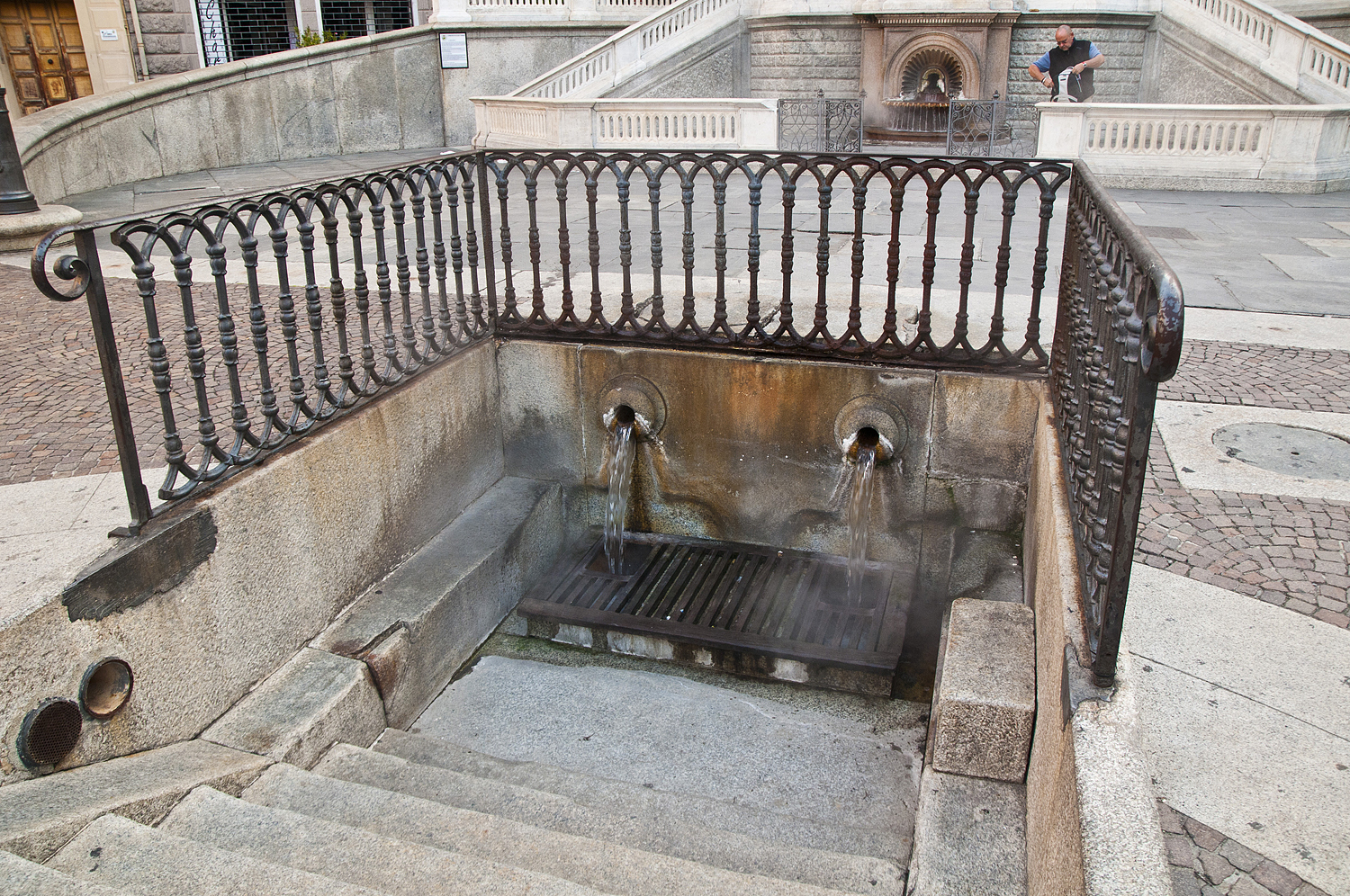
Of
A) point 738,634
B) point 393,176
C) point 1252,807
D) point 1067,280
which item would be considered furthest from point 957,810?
point 393,176

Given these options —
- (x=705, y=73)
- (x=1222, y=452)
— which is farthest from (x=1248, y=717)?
(x=705, y=73)

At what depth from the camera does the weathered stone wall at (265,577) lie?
2.87 meters

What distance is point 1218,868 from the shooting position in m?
2.20

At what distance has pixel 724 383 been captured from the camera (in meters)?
5.34

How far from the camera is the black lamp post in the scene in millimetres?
8453

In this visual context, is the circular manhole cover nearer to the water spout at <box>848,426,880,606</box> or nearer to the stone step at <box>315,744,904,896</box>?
the water spout at <box>848,426,880,606</box>

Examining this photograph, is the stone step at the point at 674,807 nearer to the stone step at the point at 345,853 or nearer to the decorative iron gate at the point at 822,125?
the stone step at the point at 345,853

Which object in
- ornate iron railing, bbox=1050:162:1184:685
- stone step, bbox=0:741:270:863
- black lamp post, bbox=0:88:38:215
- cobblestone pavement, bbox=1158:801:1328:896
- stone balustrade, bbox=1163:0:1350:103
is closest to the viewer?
ornate iron railing, bbox=1050:162:1184:685

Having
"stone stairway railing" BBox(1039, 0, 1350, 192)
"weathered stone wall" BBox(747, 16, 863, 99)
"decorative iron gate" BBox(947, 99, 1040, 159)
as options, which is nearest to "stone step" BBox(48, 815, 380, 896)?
"stone stairway railing" BBox(1039, 0, 1350, 192)

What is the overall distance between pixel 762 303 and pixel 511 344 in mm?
1560

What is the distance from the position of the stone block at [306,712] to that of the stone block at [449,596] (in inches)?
3.6

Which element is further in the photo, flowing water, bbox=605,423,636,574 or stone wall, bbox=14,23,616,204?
stone wall, bbox=14,23,616,204

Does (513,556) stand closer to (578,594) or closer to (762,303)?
(578,594)

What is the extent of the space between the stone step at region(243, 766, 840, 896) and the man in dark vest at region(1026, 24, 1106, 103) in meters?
12.4
